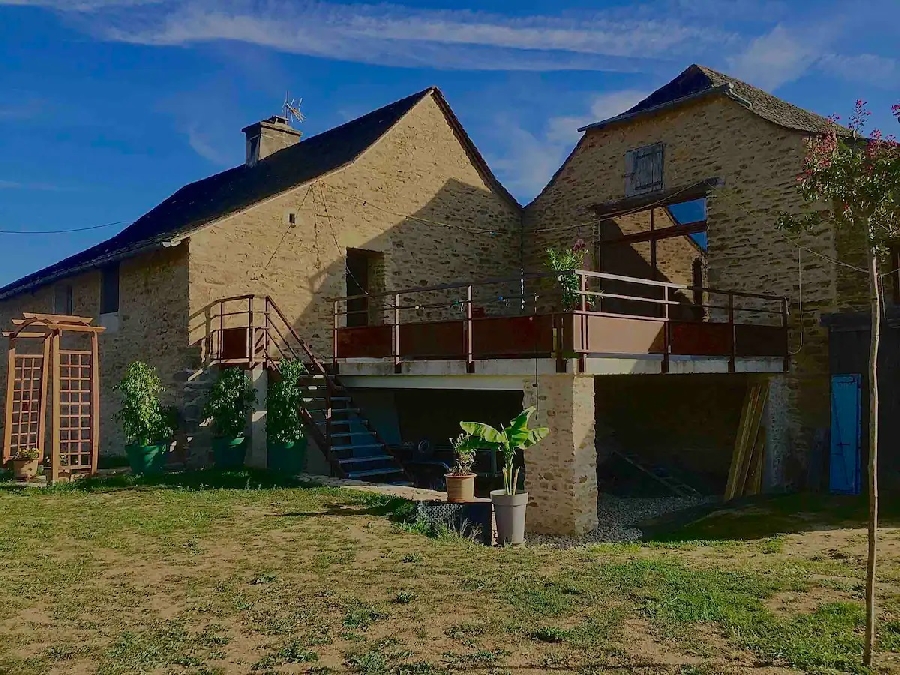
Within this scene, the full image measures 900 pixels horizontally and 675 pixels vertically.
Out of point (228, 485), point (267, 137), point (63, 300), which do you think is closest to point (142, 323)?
point (63, 300)

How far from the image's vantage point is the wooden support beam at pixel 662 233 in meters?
14.6

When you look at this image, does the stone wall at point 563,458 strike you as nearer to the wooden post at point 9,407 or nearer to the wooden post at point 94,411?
the wooden post at point 94,411

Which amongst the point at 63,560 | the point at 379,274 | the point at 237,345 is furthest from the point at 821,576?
the point at 379,274

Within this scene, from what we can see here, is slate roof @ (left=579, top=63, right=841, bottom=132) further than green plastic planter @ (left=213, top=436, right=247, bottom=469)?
Yes

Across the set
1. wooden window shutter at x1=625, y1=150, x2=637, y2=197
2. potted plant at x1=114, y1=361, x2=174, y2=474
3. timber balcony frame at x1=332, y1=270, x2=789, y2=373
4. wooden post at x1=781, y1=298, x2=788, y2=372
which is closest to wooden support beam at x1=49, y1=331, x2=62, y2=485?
potted plant at x1=114, y1=361, x2=174, y2=474

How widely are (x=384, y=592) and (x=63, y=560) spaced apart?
3179mm

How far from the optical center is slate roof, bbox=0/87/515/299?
15406mm

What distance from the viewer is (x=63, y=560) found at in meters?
6.88

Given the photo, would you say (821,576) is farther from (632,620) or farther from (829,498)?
(829,498)

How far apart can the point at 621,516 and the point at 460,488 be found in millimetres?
3076

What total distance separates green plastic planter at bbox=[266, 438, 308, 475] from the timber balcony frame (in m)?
1.63

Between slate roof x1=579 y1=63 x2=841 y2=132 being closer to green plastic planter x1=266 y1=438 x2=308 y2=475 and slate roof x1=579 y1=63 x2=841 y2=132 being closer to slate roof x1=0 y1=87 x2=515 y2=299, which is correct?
slate roof x1=0 y1=87 x2=515 y2=299

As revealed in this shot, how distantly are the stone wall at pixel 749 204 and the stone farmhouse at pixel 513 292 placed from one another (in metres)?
0.04

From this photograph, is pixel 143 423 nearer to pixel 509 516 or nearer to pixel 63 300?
pixel 509 516
